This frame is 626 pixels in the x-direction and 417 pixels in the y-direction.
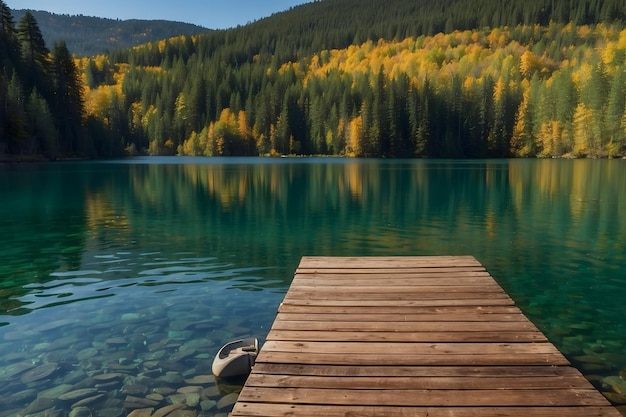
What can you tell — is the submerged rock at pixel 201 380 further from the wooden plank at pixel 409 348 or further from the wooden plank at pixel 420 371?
the wooden plank at pixel 420 371

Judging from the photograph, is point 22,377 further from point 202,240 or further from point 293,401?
point 202,240

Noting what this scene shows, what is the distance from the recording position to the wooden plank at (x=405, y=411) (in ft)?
15.7

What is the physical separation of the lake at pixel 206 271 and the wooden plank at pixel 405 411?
2.65m

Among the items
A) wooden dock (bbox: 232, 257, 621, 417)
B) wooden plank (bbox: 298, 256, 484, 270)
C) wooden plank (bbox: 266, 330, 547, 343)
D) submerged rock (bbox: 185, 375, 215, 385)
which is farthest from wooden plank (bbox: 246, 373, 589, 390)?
wooden plank (bbox: 298, 256, 484, 270)

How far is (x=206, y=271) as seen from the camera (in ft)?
49.2

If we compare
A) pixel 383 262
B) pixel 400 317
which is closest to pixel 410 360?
pixel 400 317

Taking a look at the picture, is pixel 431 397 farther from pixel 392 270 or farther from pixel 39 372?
pixel 39 372

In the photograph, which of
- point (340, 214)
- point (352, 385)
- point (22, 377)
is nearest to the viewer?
point (352, 385)

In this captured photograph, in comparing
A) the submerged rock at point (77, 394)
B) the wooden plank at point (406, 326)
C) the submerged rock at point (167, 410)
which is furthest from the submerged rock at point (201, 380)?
the wooden plank at point (406, 326)

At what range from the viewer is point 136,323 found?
1062cm

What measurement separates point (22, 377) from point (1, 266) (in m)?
9.22

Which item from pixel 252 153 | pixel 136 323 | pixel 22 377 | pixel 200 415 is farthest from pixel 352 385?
pixel 252 153

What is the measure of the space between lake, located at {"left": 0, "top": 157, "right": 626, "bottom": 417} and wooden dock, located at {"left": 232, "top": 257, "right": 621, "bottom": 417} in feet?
6.35

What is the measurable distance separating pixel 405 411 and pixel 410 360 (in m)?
1.18
